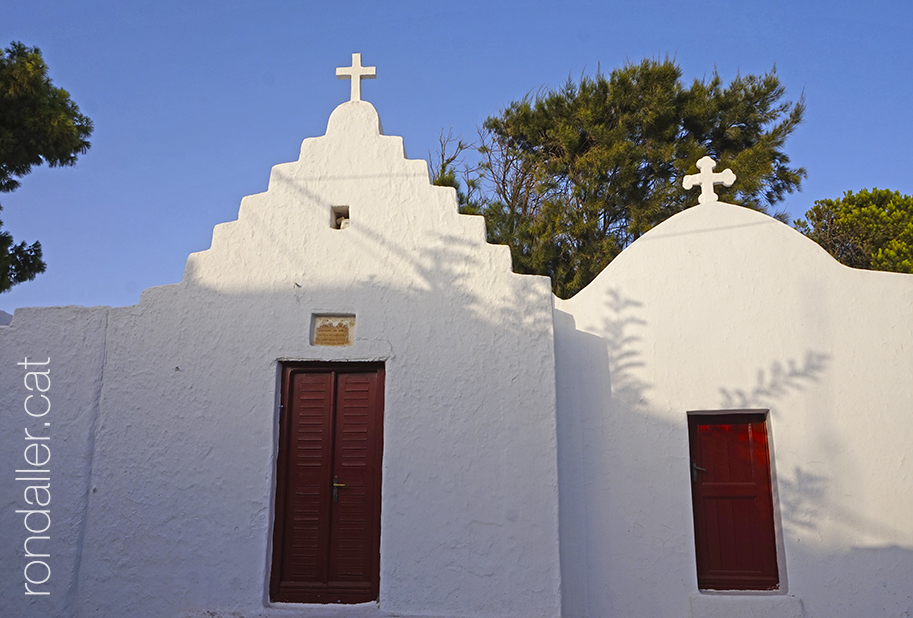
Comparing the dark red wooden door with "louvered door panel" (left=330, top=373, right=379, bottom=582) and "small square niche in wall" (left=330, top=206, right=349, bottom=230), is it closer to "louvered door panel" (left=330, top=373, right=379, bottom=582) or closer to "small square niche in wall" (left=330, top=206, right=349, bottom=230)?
"louvered door panel" (left=330, top=373, right=379, bottom=582)

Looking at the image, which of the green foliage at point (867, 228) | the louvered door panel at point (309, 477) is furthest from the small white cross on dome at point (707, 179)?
the green foliage at point (867, 228)

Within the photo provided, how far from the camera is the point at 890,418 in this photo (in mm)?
5309

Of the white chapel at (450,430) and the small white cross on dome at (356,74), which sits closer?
the white chapel at (450,430)

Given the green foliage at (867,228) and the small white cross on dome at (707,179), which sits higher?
the green foliage at (867,228)

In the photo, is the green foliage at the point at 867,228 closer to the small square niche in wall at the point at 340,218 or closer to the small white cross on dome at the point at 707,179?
the small white cross on dome at the point at 707,179

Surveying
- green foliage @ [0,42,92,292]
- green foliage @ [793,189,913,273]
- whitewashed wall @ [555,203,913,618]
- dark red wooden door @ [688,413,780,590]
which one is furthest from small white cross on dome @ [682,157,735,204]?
green foliage @ [793,189,913,273]

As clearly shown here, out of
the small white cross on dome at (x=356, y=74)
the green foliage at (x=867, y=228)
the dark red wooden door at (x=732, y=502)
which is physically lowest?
the dark red wooden door at (x=732, y=502)

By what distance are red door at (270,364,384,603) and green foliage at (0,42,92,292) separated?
5507 millimetres

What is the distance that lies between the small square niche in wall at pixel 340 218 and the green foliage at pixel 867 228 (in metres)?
12.1

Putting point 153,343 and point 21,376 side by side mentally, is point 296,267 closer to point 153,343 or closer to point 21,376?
point 153,343

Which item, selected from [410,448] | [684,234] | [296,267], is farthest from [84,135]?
[684,234]

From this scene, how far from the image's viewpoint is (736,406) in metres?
5.39

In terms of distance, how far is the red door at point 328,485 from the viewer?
5.14m

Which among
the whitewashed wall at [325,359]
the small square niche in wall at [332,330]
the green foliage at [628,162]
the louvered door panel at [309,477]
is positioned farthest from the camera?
the green foliage at [628,162]
